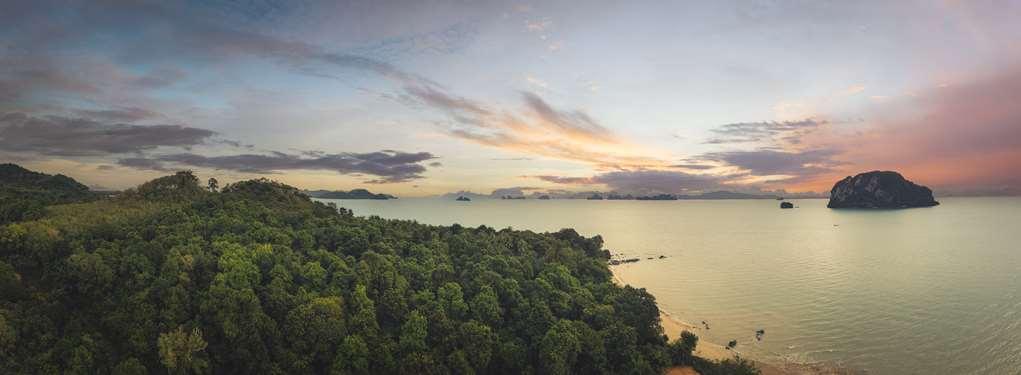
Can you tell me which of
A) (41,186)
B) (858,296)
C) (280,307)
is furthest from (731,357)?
(41,186)

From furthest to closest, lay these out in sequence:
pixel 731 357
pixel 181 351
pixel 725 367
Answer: pixel 731 357 < pixel 725 367 < pixel 181 351

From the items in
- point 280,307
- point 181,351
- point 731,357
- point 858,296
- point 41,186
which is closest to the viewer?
point 181,351

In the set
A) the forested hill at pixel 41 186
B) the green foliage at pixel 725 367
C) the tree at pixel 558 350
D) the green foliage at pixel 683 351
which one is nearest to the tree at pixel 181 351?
the tree at pixel 558 350

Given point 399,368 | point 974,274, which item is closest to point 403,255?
point 399,368

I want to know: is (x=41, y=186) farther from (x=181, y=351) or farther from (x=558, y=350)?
(x=558, y=350)

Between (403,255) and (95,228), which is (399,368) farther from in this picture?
(95,228)

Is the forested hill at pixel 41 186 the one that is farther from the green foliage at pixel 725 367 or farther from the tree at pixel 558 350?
the green foliage at pixel 725 367

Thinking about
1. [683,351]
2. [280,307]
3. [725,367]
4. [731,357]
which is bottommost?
[731,357]
